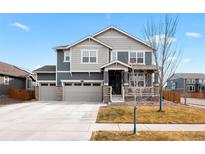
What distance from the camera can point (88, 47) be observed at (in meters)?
24.2

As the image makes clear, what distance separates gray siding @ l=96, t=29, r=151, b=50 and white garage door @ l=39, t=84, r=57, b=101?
724 centimetres

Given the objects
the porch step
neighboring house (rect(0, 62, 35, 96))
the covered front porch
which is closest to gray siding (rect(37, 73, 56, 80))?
neighboring house (rect(0, 62, 35, 96))

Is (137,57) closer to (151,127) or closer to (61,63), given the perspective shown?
(61,63)

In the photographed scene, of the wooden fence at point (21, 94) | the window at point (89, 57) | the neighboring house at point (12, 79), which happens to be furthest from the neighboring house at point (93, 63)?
the neighboring house at point (12, 79)

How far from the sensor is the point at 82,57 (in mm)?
24219

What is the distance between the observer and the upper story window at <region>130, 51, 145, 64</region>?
24688mm

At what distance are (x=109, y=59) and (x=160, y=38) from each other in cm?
1044

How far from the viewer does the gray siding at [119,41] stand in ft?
82.1

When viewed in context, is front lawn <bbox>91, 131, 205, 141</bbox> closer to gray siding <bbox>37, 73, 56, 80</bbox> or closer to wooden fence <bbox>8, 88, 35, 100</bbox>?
gray siding <bbox>37, 73, 56, 80</bbox>

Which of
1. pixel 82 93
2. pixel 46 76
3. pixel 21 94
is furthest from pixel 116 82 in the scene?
pixel 21 94
